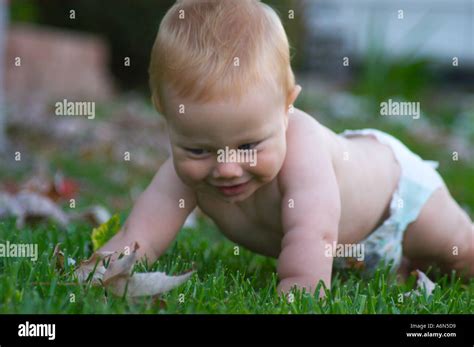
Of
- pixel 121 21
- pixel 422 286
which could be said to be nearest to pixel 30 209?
pixel 422 286

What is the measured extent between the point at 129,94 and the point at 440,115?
4.08m

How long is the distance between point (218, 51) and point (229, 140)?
24 cm

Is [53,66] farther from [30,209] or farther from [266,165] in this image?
[266,165]

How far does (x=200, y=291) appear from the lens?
6.61ft

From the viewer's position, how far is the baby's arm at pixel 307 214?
2193mm

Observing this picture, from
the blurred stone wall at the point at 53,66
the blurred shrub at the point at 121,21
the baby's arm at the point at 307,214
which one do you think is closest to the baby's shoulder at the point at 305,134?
the baby's arm at the point at 307,214

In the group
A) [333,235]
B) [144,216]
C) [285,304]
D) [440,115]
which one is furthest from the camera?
[440,115]

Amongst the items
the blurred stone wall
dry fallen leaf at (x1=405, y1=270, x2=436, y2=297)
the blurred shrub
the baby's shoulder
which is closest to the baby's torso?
the baby's shoulder

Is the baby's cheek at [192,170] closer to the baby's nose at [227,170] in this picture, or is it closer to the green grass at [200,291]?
the baby's nose at [227,170]

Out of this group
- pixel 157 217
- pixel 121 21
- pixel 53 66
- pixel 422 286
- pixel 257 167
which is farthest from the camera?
pixel 121 21

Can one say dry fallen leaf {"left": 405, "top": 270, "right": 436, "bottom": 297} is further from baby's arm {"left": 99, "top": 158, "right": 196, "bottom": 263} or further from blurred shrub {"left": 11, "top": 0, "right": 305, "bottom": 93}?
blurred shrub {"left": 11, "top": 0, "right": 305, "bottom": 93}

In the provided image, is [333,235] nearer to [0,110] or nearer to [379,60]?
[0,110]

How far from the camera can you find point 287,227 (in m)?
2.29

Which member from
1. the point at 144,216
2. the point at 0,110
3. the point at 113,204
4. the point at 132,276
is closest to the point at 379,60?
the point at 0,110
